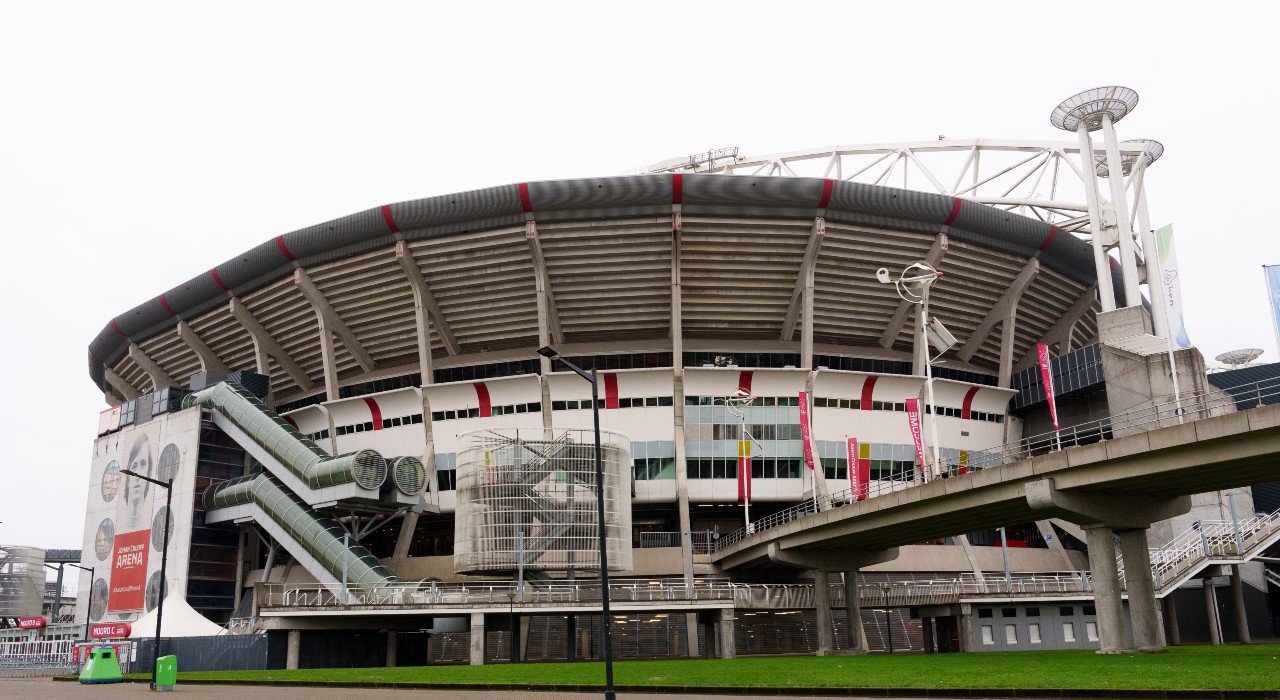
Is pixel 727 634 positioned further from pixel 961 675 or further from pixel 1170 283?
pixel 1170 283

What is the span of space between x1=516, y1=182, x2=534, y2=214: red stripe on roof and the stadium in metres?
0.16

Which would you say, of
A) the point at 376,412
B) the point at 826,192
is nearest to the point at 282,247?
the point at 376,412

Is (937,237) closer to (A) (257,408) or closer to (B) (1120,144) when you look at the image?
(B) (1120,144)

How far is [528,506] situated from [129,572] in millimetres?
33385

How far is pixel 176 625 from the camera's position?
46.3 meters

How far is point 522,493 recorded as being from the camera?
48.6m

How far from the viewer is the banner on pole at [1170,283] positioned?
4009 cm

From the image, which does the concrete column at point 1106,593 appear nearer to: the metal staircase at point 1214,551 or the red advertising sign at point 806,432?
the metal staircase at point 1214,551

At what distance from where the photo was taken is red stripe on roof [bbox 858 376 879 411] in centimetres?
6184

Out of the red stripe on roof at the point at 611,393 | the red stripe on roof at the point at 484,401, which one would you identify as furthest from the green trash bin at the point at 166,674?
the red stripe on roof at the point at 611,393

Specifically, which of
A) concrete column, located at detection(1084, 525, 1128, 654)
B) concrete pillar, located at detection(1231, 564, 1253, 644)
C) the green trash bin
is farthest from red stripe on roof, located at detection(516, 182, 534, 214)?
concrete pillar, located at detection(1231, 564, 1253, 644)

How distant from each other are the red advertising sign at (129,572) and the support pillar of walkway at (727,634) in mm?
40500

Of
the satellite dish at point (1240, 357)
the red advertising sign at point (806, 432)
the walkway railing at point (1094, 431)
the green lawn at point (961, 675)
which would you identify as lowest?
the green lawn at point (961, 675)

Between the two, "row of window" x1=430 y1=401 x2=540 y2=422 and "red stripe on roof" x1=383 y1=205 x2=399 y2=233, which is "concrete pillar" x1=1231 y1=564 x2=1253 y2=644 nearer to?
"row of window" x1=430 y1=401 x2=540 y2=422
